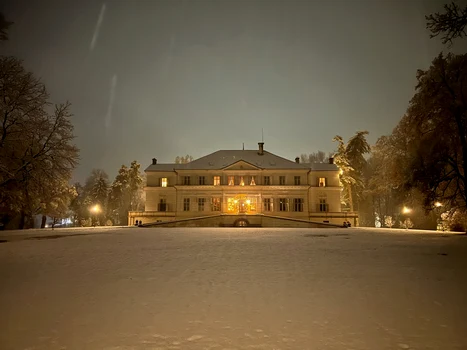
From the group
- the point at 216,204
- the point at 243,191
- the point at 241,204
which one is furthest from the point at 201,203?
the point at 243,191

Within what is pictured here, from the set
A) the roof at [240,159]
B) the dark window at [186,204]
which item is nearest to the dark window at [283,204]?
the roof at [240,159]

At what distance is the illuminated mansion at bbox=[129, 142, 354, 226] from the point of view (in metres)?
47.3

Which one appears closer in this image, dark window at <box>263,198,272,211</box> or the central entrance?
the central entrance

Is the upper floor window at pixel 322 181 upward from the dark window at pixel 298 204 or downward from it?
upward

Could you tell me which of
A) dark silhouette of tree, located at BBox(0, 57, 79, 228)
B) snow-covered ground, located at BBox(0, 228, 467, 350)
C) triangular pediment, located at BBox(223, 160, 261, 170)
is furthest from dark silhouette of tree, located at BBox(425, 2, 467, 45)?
triangular pediment, located at BBox(223, 160, 261, 170)

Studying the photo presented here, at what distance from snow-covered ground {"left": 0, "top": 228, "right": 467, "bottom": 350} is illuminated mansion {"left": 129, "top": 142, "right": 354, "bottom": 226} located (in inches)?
1528

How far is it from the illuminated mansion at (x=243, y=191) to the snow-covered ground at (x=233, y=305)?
127 feet

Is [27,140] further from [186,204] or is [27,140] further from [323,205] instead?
[323,205]

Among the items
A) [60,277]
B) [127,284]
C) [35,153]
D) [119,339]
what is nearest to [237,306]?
[119,339]

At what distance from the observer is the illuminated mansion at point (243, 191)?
47.3m

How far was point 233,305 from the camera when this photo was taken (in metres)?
4.93

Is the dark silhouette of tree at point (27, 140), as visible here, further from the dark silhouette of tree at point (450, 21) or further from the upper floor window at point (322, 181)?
the upper floor window at point (322, 181)

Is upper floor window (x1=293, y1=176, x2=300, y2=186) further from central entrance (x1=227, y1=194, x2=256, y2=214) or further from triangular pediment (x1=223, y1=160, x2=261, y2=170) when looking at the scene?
central entrance (x1=227, y1=194, x2=256, y2=214)

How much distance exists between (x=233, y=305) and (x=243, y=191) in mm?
42570
